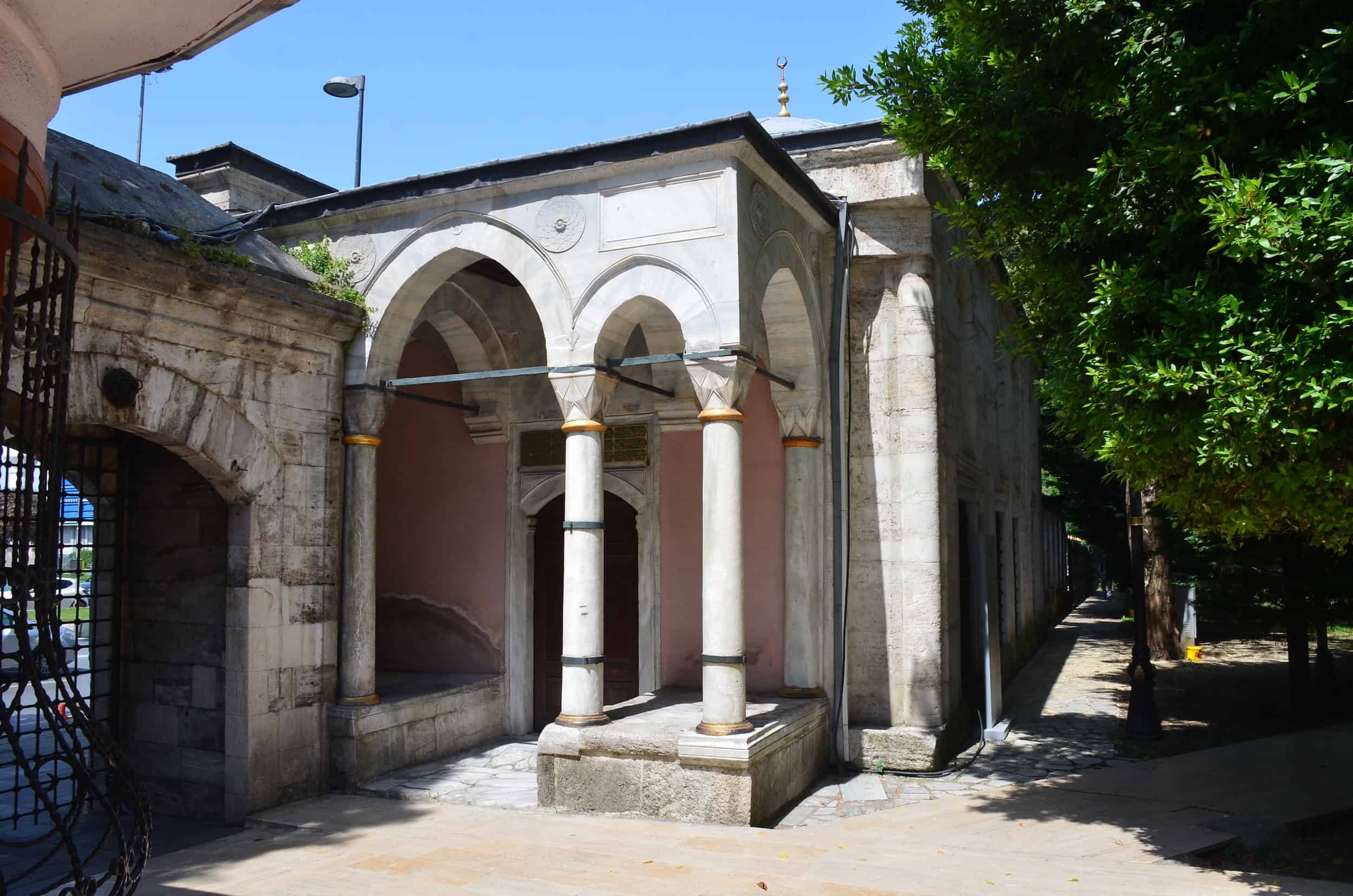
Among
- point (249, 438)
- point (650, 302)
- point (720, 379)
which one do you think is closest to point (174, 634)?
point (249, 438)

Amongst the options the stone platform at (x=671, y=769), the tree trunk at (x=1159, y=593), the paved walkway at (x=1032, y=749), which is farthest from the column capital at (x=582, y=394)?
the tree trunk at (x=1159, y=593)

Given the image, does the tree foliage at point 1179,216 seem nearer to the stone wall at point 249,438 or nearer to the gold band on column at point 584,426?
the gold band on column at point 584,426

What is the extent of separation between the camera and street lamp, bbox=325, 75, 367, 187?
11695mm

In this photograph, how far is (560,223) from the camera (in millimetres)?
7027

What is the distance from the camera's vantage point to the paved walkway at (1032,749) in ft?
23.3

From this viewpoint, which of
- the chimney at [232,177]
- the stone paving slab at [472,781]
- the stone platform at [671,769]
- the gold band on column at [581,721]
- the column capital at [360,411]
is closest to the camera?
the stone platform at [671,769]

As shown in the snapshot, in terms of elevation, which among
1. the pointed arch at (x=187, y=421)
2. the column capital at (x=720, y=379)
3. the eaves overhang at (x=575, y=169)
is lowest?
the pointed arch at (x=187, y=421)

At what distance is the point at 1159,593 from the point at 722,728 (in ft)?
32.3

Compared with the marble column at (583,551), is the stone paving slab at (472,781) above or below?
below

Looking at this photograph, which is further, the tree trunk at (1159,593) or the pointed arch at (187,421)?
→ the tree trunk at (1159,593)

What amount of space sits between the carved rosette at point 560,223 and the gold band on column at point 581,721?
10.3 ft

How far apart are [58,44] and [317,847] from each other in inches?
185

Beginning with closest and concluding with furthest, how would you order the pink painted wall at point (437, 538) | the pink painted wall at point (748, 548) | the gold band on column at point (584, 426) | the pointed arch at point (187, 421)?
the pointed arch at point (187, 421) < the gold band on column at point (584, 426) < the pink painted wall at point (748, 548) < the pink painted wall at point (437, 538)

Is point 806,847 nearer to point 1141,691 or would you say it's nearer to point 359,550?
point 359,550
